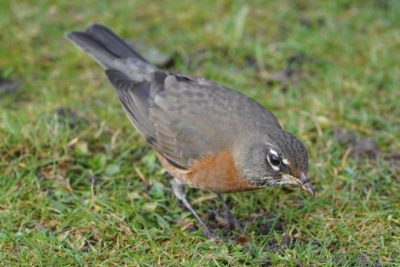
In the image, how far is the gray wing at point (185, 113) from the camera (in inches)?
228

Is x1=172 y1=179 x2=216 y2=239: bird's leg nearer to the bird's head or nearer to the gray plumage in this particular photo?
the gray plumage

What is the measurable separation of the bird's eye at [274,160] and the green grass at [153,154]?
665mm

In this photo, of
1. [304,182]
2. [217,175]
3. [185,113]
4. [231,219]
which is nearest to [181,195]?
[231,219]

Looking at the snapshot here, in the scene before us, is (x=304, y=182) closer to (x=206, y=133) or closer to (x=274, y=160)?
(x=274, y=160)

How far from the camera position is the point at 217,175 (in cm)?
559

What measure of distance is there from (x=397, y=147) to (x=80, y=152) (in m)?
2.99

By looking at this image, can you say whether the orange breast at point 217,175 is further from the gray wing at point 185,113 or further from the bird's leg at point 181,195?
the bird's leg at point 181,195

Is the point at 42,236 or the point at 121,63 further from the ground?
the point at 121,63

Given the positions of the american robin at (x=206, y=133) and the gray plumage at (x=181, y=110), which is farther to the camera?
the gray plumage at (x=181, y=110)

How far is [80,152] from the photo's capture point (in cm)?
651

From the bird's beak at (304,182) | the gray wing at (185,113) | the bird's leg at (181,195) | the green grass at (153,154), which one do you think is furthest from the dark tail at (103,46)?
the bird's beak at (304,182)

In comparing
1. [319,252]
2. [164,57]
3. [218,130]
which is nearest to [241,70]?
[164,57]

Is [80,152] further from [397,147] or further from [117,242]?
[397,147]

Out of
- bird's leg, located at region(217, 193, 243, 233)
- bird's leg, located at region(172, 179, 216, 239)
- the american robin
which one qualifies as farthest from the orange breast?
bird's leg, located at region(217, 193, 243, 233)
